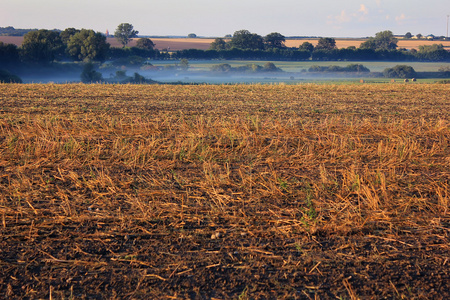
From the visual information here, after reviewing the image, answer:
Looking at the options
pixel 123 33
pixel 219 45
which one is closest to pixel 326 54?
pixel 219 45

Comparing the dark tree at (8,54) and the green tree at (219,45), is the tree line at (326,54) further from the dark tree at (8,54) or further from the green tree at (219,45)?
the dark tree at (8,54)

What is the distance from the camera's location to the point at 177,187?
7.37 metres

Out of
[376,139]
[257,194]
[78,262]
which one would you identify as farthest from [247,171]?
[376,139]

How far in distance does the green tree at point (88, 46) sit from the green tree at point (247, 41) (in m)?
52.8

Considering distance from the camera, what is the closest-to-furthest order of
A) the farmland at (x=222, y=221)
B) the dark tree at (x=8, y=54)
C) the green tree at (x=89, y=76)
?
the farmland at (x=222, y=221)
the green tree at (x=89, y=76)
the dark tree at (x=8, y=54)

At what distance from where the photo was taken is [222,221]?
19.4 feet

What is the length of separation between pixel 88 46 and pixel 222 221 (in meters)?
87.9

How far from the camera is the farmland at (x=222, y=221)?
4.34 meters

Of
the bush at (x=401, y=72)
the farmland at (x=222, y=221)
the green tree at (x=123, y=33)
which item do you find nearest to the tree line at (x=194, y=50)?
the green tree at (x=123, y=33)

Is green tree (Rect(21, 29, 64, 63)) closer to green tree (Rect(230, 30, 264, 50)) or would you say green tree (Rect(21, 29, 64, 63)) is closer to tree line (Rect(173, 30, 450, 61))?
tree line (Rect(173, 30, 450, 61))

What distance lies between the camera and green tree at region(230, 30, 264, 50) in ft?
438

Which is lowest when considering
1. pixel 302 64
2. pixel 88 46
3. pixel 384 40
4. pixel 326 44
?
pixel 302 64

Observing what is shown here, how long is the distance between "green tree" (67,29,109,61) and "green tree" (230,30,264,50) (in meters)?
52.8

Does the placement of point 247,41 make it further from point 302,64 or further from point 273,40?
point 302,64
